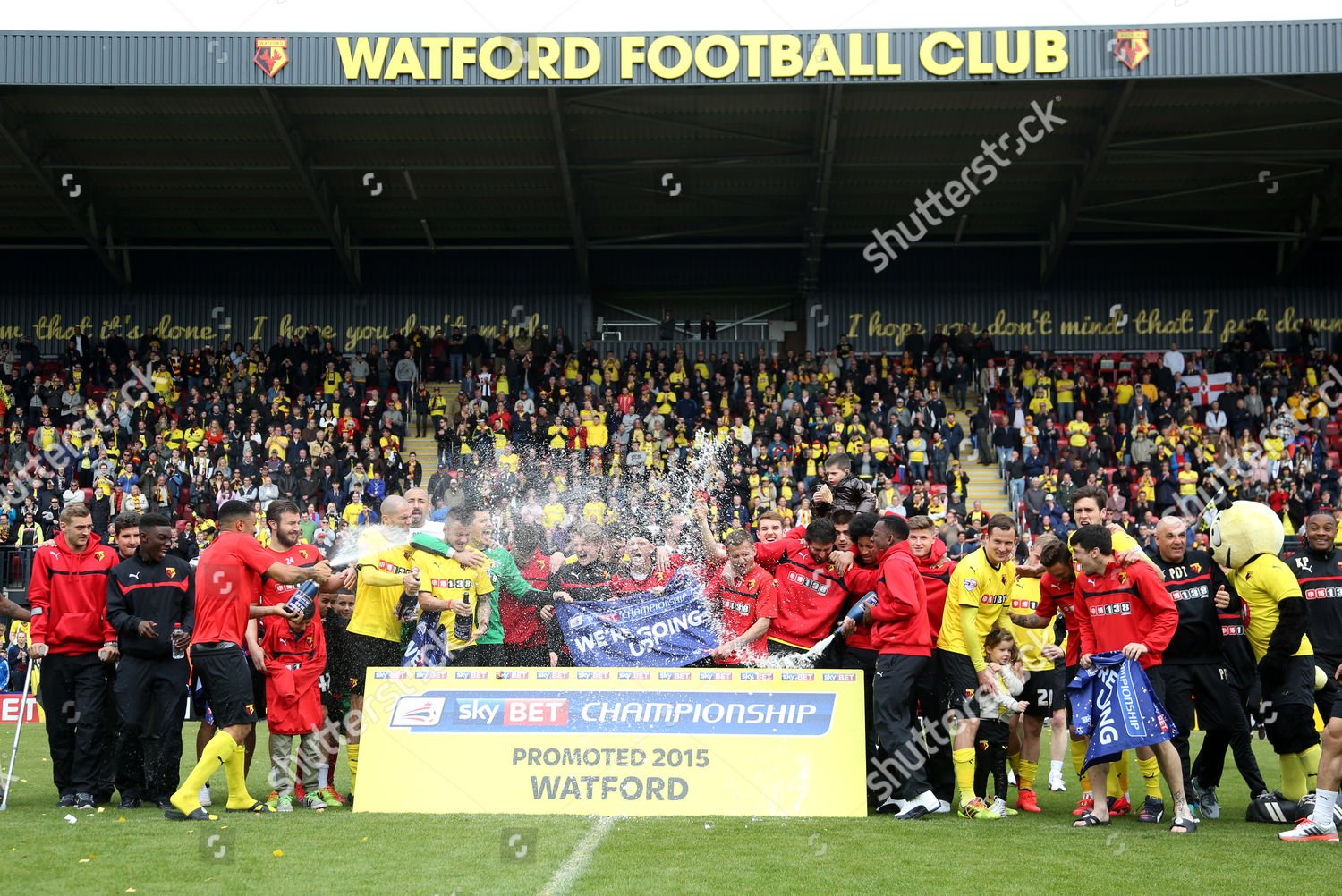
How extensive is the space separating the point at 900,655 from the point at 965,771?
847mm

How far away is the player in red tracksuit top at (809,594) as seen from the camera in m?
9.04

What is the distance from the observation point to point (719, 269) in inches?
1352

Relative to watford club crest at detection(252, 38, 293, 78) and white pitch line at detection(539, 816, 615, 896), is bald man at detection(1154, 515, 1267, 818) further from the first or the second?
watford club crest at detection(252, 38, 293, 78)

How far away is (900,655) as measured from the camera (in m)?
8.48

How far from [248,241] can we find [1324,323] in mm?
28280

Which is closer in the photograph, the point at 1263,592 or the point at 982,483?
the point at 1263,592

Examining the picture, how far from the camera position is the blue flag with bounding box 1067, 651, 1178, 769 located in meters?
7.72

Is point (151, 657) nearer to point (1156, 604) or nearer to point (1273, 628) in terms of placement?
point (1156, 604)

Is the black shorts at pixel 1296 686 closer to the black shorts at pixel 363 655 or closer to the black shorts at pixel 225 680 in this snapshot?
the black shorts at pixel 363 655

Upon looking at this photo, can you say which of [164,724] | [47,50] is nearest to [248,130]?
[47,50]

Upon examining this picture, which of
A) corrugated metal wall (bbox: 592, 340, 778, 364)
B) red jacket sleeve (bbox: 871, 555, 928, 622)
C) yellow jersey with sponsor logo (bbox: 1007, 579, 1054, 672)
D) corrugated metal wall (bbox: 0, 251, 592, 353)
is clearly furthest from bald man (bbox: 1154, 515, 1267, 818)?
corrugated metal wall (bbox: 0, 251, 592, 353)

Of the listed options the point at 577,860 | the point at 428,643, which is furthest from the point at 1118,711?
the point at 428,643

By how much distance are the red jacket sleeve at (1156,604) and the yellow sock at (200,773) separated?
583 centimetres

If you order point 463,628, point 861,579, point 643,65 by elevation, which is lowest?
point 463,628
